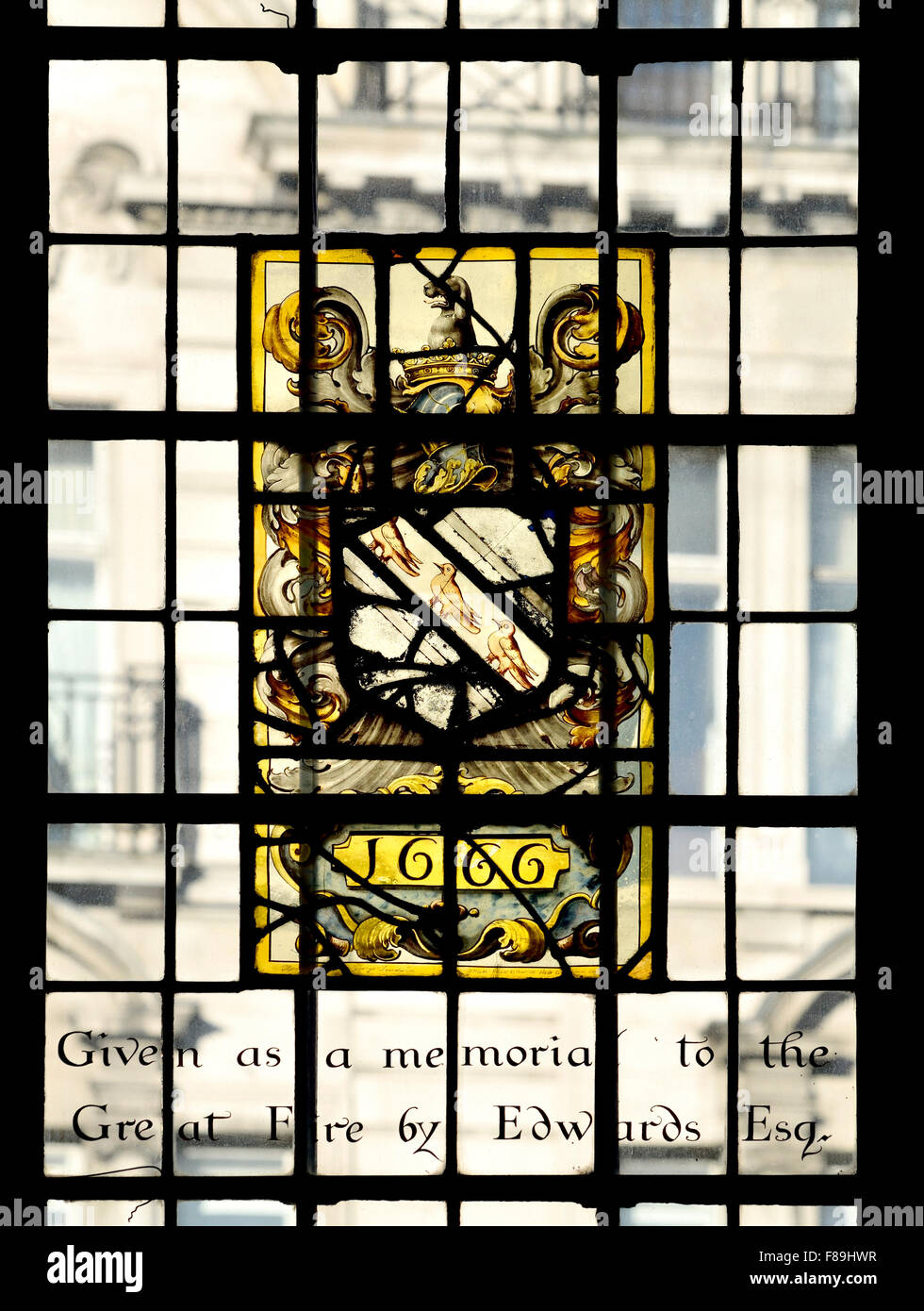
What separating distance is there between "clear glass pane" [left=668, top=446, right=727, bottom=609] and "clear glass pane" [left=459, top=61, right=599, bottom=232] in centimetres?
46

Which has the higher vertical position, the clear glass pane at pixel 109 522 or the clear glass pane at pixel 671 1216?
the clear glass pane at pixel 109 522

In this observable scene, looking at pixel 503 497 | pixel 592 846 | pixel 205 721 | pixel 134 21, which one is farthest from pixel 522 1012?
pixel 134 21

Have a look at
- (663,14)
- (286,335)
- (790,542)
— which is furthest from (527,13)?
Answer: (790,542)

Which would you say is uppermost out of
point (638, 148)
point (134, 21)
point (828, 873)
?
point (134, 21)

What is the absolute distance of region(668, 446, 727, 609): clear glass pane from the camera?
1.93 meters

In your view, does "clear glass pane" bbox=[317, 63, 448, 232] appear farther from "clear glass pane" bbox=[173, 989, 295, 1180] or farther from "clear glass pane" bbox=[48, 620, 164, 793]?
"clear glass pane" bbox=[173, 989, 295, 1180]

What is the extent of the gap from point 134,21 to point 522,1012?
1927mm

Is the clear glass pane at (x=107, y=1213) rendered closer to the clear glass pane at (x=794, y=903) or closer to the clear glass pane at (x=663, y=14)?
the clear glass pane at (x=794, y=903)

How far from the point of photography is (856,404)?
1944 millimetres

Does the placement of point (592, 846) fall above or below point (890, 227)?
below

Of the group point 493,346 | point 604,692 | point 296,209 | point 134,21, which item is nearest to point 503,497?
point 493,346

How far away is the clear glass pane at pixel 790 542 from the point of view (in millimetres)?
1937

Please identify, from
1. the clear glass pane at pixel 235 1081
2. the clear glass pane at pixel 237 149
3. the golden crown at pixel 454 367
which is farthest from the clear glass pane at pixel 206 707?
the clear glass pane at pixel 237 149
